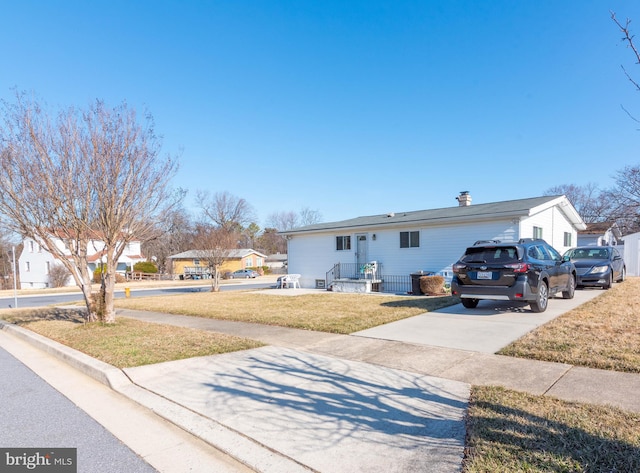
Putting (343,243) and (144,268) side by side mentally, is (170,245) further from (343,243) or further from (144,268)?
(343,243)

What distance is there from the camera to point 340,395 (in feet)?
14.1

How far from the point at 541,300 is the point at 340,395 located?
7061 mm

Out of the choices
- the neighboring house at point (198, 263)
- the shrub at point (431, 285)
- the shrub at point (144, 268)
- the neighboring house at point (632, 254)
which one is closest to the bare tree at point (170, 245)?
the neighboring house at point (198, 263)

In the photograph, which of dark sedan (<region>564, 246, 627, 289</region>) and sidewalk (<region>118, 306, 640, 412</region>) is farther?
dark sedan (<region>564, 246, 627, 289</region>)

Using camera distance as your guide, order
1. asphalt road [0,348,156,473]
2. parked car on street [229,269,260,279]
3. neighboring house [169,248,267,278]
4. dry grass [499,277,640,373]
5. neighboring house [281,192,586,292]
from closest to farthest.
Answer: asphalt road [0,348,156,473]
dry grass [499,277,640,373]
neighboring house [281,192,586,292]
neighboring house [169,248,267,278]
parked car on street [229,269,260,279]

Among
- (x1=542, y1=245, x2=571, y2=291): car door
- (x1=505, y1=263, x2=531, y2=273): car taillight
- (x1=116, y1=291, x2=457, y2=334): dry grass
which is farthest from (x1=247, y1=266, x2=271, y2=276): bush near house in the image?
(x1=505, y1=263, x2=531, y2=273): car taillight

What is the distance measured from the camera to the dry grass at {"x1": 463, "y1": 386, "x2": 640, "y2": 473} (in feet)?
8.96

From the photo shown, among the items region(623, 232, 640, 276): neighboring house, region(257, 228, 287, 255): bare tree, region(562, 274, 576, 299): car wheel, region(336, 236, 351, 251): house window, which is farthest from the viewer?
region(257, 228, 287, 255): bare tree

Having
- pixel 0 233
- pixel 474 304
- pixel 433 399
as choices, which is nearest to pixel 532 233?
pixel 474 304

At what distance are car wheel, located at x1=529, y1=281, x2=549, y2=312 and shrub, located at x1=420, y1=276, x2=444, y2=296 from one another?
5270mm

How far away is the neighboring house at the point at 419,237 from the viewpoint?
15.2m

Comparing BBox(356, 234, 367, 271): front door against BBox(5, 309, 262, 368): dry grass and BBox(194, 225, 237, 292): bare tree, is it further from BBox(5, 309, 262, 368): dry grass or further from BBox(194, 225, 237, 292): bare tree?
BBox(5, 309, 262, 368): dry grass

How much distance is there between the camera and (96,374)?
217 inches

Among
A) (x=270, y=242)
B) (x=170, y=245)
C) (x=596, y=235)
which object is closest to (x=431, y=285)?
(x=596, y=235)
